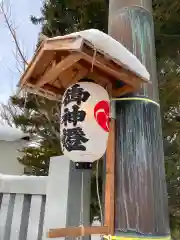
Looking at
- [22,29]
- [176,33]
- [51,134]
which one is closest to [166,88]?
[176,33]

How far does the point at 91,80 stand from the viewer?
1672 millimetres

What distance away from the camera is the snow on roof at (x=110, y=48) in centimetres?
144

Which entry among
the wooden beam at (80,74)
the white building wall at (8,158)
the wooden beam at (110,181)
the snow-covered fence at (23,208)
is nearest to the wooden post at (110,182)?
the wooden beam at (110,181)

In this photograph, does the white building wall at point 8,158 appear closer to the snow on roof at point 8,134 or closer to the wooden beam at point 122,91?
the snow on roof at point 8,134

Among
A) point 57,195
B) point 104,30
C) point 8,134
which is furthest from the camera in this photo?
point 104,30

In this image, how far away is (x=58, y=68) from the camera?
1.63 metres

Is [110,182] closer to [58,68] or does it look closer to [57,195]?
[57,195]

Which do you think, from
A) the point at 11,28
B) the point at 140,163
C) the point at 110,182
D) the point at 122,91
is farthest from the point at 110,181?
the point at 11,28

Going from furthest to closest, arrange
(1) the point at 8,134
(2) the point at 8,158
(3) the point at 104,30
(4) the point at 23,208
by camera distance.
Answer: (3) the point at 104,30 → (2) the point at 8,158 → (1) the point at 8,134 → (4) the point at 23,208

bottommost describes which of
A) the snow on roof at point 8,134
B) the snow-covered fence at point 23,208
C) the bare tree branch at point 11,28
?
the snow-covered fence at point 23,208

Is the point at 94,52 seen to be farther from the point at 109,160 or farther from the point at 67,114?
the point at 109,160

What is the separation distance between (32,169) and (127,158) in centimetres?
293

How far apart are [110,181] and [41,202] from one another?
1.87ft

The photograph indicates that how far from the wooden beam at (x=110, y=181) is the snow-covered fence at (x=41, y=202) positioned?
0.56 feet
